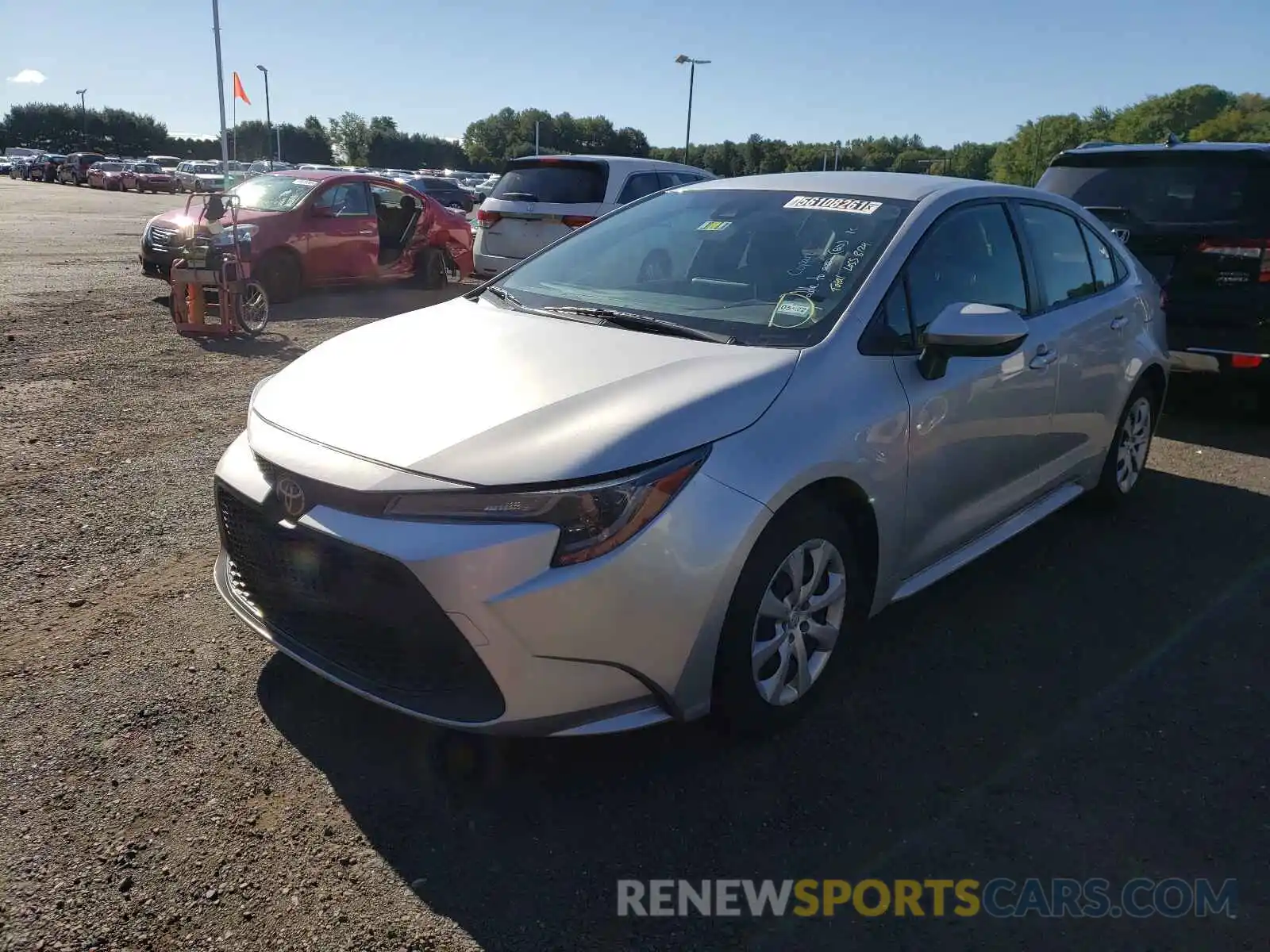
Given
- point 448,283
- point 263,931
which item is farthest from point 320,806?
point 448,283

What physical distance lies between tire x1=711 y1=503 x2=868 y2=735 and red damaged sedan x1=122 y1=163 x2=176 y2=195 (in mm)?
52045

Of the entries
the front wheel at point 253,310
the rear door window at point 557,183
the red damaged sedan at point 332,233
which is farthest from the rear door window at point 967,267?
the red damaged sedan at point 332,233

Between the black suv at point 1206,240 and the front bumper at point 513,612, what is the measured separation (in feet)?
17.3

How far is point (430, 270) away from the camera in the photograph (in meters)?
13.7

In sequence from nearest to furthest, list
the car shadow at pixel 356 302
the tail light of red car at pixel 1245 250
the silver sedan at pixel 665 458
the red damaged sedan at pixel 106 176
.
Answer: the silver sedan at pixel 665 458
the tail light of red car at pixel 1245 250
the car shadow at pixel 356 302
the red damaged sedan at pixel 106 176

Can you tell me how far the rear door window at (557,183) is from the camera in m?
11.2

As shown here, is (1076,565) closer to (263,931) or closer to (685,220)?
(685,220)

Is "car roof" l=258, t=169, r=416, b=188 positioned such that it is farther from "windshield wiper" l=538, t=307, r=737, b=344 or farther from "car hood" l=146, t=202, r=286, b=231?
"windshield wiper" l=538, t=307, r=737, b=344

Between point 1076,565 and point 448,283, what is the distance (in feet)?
38.8

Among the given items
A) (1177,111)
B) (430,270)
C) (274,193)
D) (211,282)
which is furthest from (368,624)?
(1177,111)

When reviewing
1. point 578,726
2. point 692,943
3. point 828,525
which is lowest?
point 692,943

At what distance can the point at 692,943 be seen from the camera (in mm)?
2307

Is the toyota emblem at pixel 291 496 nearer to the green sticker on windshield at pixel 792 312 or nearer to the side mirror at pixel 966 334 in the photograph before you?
the green sticker on windshield at pixel 792 312

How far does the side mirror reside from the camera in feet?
10.7
